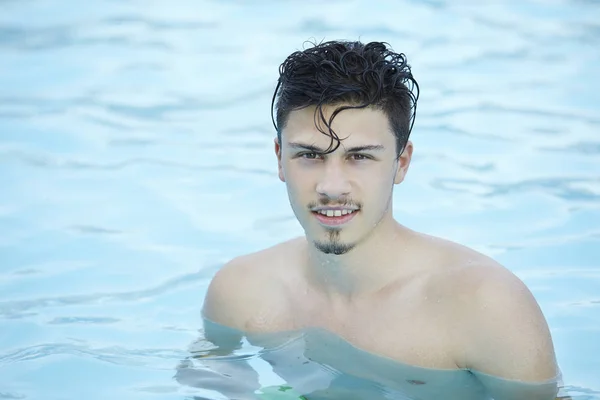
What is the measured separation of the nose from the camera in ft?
12.0

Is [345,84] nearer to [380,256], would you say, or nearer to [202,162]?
[380,256]

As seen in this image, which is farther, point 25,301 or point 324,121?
point 25,301

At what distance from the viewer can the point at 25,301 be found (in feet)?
17.7

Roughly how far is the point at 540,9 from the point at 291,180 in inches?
250

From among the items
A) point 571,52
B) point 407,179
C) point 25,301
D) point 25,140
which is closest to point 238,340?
point 25,301

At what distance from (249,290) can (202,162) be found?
9.97 feet

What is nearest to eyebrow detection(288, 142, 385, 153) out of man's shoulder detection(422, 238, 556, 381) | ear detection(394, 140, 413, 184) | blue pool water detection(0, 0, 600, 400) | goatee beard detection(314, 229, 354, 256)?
ear detection(394, 140, 413, 184)

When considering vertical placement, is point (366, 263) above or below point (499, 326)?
above

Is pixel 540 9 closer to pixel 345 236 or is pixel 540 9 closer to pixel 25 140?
pixel 25 140

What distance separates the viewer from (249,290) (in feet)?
14.1

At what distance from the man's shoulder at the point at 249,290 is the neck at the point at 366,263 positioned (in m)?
0.26

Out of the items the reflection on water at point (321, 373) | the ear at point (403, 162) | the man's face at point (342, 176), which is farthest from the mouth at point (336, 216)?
the reflection on water at point (321, 373)

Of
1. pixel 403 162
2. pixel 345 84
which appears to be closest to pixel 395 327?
pixel 403 162

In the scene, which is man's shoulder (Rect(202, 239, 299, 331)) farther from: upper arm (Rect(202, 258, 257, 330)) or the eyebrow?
the eyebrow
